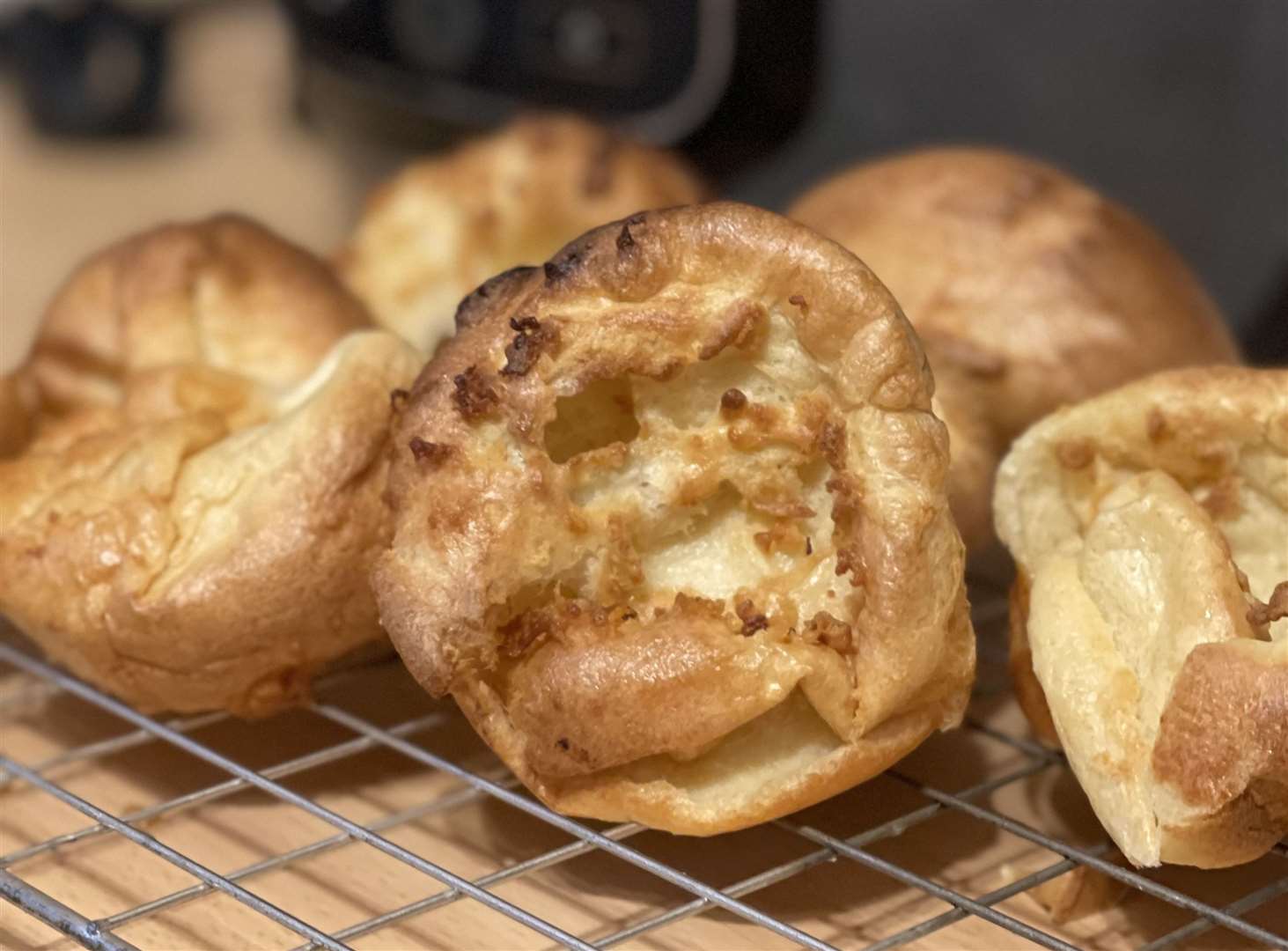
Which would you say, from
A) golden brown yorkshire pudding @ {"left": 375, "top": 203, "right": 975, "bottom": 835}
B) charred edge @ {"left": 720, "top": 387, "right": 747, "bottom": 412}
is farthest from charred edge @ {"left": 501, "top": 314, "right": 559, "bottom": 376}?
charred edge @ {"left": 720, "top": 387, "right": 747, "bottom": 412}

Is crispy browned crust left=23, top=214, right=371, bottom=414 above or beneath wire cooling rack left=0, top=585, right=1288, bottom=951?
above

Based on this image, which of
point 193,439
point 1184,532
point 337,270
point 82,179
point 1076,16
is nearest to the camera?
point 1184,532

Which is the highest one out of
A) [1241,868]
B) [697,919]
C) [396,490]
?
[396,490]

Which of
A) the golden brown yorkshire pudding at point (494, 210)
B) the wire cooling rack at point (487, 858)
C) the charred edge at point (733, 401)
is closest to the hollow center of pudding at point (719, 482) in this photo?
the charred edge at point (733, 401)

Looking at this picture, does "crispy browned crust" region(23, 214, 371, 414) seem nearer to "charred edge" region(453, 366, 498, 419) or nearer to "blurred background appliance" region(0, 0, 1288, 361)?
"charred edge" region(453, 366, 498, 419)

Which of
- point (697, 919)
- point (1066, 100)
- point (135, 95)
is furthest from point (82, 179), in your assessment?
point (697, 919)

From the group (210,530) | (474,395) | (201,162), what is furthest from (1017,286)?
(201,162)

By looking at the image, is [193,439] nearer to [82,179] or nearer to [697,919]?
[697,919]
